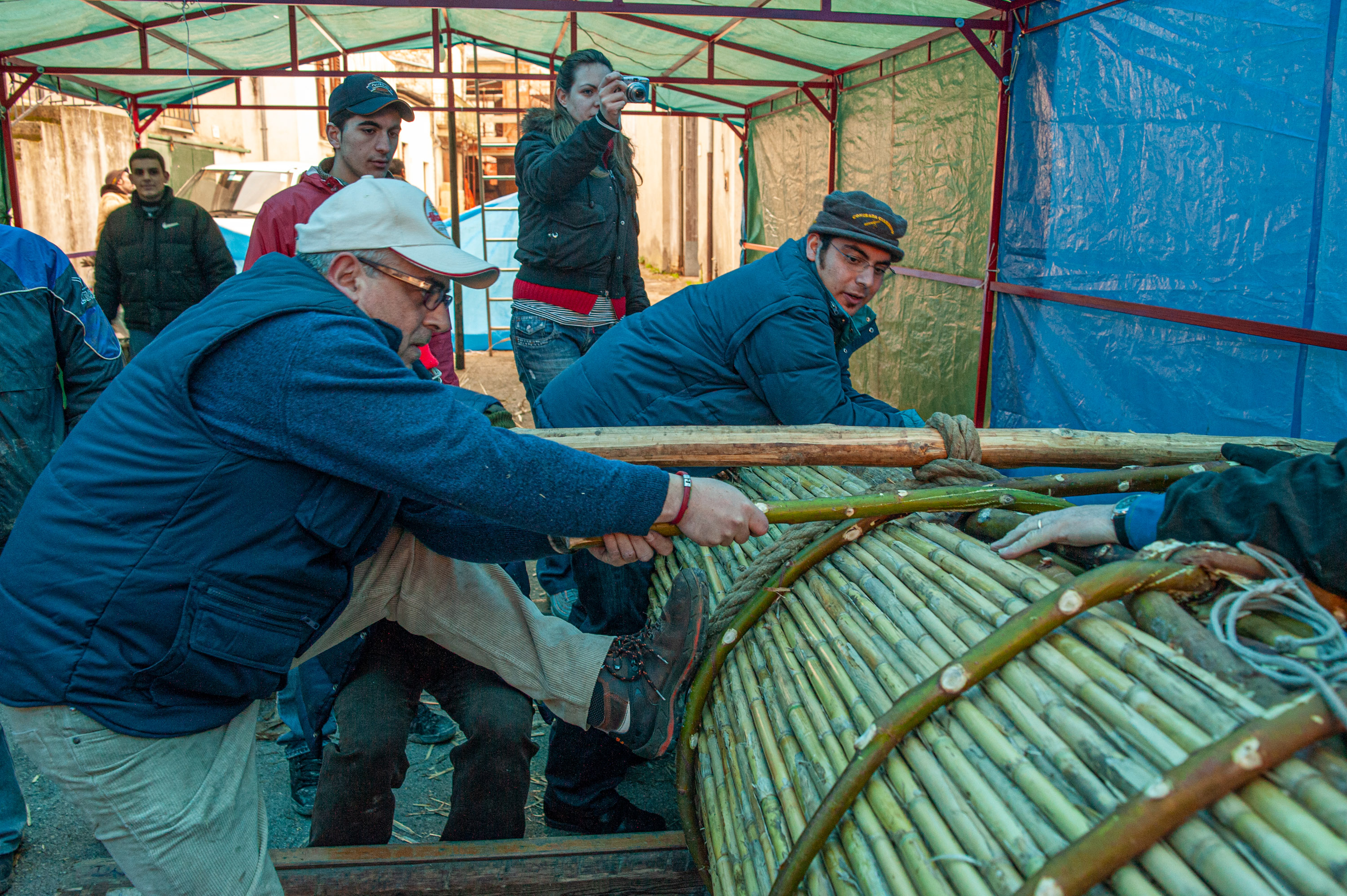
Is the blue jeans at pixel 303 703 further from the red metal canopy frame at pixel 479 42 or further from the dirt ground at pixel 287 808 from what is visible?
the red metal canopy frame at pixel 479 42

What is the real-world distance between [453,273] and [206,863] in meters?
1.10

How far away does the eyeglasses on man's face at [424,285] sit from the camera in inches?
71.0

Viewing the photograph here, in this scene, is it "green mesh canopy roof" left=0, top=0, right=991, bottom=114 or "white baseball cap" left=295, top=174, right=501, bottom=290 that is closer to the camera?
"white baseball cap" left=295, top=174, right=501, bottom=290

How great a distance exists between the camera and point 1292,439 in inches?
96.0

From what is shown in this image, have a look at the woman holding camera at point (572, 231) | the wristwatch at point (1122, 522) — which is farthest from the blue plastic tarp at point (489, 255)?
the wristwatch at point (1122, 522)

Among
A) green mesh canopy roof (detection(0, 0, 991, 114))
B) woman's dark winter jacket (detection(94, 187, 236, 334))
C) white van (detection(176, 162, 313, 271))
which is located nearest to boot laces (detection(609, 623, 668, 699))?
green mesh canopy roof (detection(0, 0, 991, 114))

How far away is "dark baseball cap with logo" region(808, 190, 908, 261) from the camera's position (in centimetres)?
274

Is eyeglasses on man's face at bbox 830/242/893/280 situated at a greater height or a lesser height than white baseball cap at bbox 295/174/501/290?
lesser

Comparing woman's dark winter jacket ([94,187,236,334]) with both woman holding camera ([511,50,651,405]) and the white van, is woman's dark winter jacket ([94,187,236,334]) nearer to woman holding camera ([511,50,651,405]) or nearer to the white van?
woman holding camera ([511,50,651,405])

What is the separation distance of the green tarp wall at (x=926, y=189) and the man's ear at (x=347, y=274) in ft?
16.5

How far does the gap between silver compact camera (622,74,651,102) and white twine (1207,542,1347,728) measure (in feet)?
9.59

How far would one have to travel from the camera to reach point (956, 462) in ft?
7.03

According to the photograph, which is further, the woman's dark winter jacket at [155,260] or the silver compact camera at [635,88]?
the woman's dark winter jacket at [155,260]

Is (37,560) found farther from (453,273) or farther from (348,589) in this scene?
(453,273)
